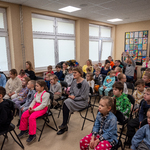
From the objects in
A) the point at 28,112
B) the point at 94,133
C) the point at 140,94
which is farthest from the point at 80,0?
the point at 94,133

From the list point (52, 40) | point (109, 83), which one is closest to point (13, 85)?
point (109, 83)

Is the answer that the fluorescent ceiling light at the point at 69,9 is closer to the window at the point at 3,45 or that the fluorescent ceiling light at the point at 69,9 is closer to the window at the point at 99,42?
the window at the point at 3,45

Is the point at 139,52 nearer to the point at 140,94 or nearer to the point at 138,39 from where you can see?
the point at 138,39

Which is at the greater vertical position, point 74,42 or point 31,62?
point 74,42

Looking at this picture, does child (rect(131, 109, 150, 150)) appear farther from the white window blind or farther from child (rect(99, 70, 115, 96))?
the white window blind

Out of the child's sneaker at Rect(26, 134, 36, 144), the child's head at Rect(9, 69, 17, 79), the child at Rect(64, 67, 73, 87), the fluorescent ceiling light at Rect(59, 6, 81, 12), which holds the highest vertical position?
the fluorescent ceiling light at Rect(59, 6, 81, 12)

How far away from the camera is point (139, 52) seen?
8.02m

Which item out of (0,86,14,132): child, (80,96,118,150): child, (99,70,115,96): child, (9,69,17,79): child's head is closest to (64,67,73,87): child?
(99,70,115,96): child

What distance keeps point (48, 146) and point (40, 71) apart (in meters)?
3.52

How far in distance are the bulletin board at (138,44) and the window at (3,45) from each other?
661 centimetres

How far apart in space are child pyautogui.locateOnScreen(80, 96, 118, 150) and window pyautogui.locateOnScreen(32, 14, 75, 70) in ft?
13.7

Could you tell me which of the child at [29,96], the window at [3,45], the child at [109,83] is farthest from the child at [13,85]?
the child at [109,83]

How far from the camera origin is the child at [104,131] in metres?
1.75

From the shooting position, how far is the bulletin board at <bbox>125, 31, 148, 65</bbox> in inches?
307
